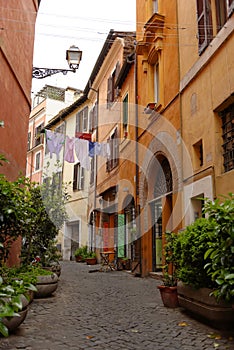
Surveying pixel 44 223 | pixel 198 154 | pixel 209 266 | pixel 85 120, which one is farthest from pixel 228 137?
pixel 85 120

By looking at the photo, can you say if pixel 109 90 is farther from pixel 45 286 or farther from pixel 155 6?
pixel 45 286

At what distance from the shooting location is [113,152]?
17.1 m

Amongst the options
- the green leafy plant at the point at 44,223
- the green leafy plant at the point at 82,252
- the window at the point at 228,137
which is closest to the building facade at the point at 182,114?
the window at the point at 228,137

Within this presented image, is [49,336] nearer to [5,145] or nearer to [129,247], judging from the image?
[5,145]

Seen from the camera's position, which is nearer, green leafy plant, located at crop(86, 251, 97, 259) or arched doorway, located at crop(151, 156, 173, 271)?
arched doorway, located at crop(151, 156, 173, 271)

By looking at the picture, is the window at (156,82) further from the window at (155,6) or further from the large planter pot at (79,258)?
the large planter pot at (79,258)

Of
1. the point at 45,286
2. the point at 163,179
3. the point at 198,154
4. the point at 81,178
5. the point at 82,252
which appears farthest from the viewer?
the point at 81,178

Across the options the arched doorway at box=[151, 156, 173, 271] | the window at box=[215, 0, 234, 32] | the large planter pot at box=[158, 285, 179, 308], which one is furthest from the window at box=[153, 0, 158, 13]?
the large planter pot at box=[158, 285, 179, 308]

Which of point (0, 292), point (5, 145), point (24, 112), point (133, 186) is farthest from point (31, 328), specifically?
point (133, 186)

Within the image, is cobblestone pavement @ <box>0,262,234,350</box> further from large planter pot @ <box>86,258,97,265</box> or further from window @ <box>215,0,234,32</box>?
large planter pot @ <box>86,258,97,265</box>

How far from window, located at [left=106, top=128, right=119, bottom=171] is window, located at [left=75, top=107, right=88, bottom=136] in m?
5.45

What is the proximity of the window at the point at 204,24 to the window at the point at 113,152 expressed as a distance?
8403mm

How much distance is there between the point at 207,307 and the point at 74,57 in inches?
284

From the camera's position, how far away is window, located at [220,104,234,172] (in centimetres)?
714
